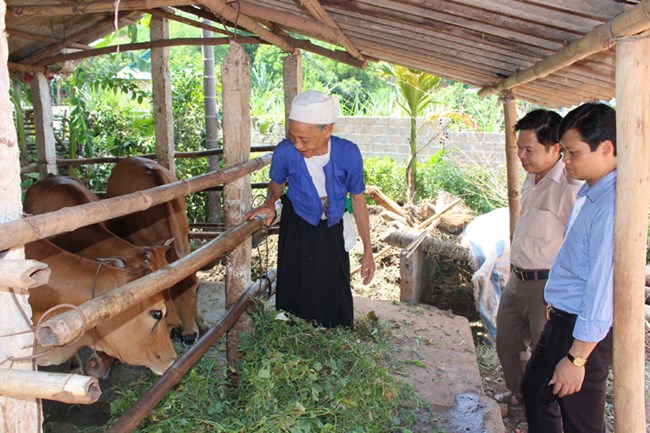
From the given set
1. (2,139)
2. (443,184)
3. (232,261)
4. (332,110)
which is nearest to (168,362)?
(232,261)

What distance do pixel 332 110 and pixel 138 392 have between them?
1.84 metres

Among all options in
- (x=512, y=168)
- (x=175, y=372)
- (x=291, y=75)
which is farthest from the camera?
(x=291, y=75)

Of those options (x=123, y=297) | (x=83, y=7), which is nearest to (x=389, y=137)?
(x=83, y=7)

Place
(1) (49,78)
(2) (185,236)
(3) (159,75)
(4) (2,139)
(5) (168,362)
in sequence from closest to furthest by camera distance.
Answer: (4) (2,139) < (5) (168,362) < (2) (185,236) < (3) (159,75) < (1) (49,78)

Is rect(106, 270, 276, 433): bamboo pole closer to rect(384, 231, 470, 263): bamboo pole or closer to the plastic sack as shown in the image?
the plastic sack

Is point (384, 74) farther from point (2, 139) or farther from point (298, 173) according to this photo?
point (2, 139)

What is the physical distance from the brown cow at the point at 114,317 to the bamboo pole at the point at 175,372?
16.1 inches

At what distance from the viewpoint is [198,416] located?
292cm

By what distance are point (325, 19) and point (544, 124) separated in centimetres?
148

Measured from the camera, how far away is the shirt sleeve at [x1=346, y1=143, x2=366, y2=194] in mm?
3570

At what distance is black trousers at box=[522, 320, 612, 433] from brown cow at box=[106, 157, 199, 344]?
105 inches

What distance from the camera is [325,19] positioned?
387cm

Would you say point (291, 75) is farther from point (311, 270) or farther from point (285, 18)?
point (311, 270)

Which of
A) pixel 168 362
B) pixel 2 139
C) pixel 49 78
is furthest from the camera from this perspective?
pixel 49 78
